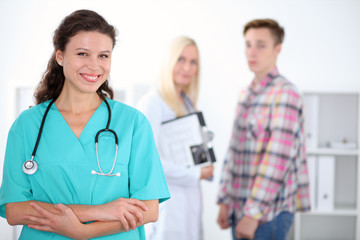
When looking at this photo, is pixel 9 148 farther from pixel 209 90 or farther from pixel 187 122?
pixel 209 90

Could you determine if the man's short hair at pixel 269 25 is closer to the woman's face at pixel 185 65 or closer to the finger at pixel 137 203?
the woman's face at pixel 185 65

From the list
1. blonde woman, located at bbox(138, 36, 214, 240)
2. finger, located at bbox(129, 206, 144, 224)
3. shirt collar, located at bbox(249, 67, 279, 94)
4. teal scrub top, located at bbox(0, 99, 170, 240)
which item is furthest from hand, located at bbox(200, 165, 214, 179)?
finger, located at bbox(129, 206, 144, 224)

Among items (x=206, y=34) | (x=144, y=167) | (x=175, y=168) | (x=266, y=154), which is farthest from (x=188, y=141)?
(x=206, y=34)

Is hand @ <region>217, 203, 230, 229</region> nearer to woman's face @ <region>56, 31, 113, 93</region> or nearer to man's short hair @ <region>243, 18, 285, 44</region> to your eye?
man's short hair @ <region>243, 18, 285, 44</region>

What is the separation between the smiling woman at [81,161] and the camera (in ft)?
3.33

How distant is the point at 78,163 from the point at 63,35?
15.1 inches

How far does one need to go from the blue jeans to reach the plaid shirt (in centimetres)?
3

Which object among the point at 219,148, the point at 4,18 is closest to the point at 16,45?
the point at 4,18

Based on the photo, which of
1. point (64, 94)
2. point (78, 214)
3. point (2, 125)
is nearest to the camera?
point (78, 214)

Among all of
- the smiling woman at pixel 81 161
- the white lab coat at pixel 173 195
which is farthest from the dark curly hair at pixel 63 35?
the white lab coat at pixel 173 195

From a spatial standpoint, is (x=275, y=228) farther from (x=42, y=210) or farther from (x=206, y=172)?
(x=42, y=210)

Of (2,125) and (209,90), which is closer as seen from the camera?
(2,125)

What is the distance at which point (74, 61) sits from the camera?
1.07 meters

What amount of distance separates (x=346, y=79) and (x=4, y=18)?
102 inches
